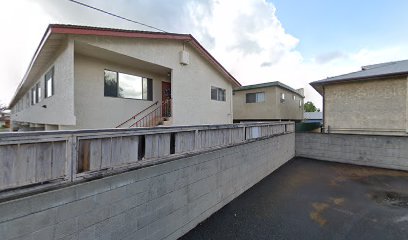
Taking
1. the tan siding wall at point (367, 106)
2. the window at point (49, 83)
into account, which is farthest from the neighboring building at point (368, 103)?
the window at point (49, 83)

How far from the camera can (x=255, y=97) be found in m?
17.3

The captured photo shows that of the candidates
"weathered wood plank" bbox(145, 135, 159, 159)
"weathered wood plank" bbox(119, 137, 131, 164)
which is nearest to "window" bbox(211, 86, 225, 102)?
"weathered wood plank" bbox(145, 135, 159, 159)

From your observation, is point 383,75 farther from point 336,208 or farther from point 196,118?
point 196,118

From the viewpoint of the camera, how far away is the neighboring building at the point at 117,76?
19.3ft

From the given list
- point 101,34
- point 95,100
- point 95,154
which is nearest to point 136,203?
point 95,154

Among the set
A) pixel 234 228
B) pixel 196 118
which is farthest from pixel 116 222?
pixel 196 118

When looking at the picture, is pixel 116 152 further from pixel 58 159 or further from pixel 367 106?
pixel 367 106

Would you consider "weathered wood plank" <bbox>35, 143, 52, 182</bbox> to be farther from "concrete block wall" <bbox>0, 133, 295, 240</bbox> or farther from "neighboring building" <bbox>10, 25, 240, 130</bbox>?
"neighboring building" <bbox>10, 25, 240, 130</bbox>

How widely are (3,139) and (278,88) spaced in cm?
1671

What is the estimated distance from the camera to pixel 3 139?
1.71 m

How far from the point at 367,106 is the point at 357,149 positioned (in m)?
2.39

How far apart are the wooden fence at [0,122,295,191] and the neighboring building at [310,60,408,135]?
409 inches

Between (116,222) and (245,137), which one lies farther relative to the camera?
(245,137)

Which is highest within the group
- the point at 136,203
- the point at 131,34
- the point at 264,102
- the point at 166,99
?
the point at 131,34
